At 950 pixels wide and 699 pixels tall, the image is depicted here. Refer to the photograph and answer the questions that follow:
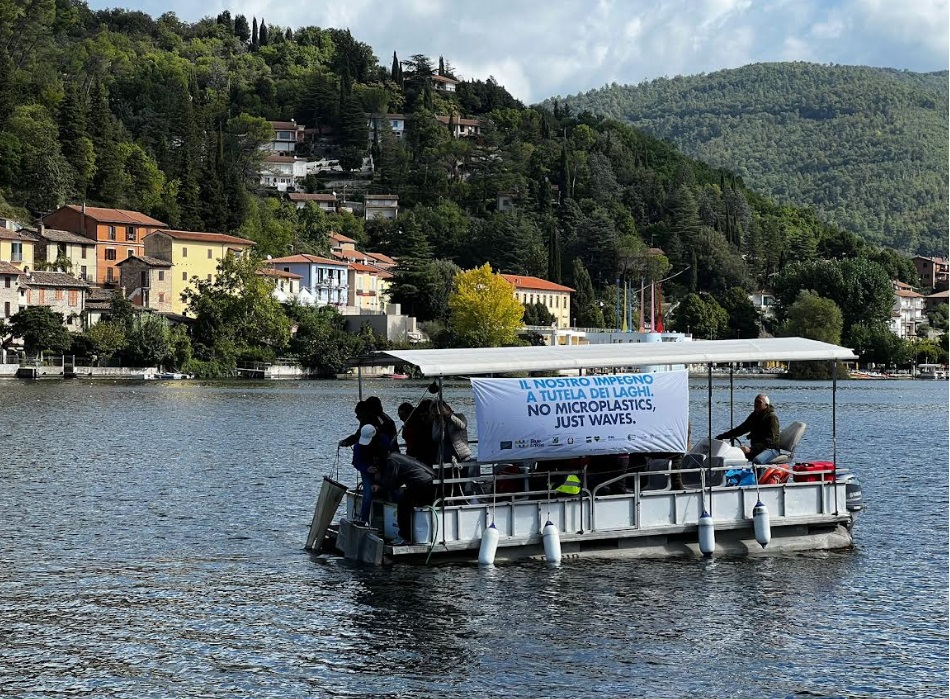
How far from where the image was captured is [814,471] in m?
24.7

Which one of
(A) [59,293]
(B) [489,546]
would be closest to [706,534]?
(B) [489,546]

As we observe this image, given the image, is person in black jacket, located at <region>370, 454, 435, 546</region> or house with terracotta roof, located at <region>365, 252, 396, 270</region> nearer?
person in black jacket, located at <region>370, 454, 435, 546</region>

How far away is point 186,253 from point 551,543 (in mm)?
113104

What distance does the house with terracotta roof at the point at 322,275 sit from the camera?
144 metres

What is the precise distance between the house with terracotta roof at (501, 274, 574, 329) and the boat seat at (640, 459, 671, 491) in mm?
135762

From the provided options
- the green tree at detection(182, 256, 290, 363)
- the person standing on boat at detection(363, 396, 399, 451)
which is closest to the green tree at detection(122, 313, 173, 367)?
the green tree at detection(182, 256, 290, 363)

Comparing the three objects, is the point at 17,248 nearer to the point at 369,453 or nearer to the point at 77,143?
the point at 77,143

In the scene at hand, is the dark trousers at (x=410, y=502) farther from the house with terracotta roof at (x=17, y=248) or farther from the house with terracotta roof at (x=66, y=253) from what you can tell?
the house with terracotta roof at (x=66, y=253)

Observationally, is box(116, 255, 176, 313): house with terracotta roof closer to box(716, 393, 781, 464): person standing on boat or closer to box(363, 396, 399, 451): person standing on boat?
box(716, 393, 781, 464): person standing on boat

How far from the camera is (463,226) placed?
196750 millimetres

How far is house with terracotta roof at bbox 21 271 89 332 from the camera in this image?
110750mm

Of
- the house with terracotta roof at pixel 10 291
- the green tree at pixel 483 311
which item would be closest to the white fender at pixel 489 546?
the house with terracotta roof at pixel 10 291

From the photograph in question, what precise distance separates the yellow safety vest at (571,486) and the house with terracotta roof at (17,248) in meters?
98.3

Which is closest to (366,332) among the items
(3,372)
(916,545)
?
(3,372)
